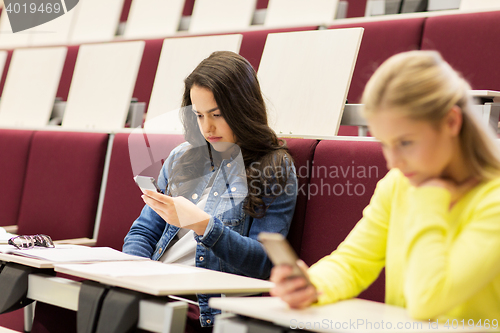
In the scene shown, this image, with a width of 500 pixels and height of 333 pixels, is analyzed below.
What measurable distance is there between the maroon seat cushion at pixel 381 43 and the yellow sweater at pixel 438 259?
0.87 metres

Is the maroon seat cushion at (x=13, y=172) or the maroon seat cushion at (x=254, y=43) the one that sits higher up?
the maroon seat cushion at (x=254, y=43)

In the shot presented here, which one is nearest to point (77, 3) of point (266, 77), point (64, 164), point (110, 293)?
point (64, 164)

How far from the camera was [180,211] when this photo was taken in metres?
0.77

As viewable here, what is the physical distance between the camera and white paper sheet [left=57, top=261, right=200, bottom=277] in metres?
0.61

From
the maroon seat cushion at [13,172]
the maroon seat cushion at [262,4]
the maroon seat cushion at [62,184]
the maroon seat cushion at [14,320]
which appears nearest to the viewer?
the maroon seat cushion at [14,320]

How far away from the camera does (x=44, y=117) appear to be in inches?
63.8

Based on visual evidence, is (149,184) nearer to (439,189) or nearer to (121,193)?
(121,193)

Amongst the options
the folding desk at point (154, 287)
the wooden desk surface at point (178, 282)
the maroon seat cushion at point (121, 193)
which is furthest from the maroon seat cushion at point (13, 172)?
the wooden desk surface at point (178, 282)

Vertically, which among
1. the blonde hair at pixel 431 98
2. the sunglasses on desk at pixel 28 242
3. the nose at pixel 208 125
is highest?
the nose at pixel 208 125

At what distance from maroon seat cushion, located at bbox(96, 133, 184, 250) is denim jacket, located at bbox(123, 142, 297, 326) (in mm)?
181

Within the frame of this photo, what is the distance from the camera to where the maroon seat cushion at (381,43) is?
134 centimetres

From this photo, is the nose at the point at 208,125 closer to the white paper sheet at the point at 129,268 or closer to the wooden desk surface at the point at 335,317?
the white paper sheet at the point at 129,268

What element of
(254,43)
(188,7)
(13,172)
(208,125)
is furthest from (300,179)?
(188,7)

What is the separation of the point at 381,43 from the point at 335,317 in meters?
1.10
